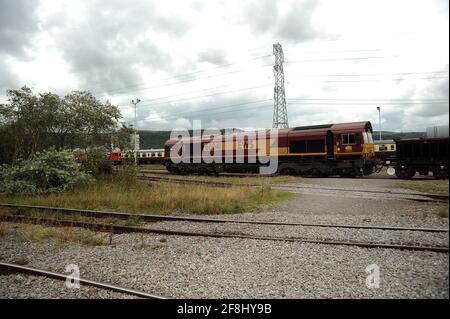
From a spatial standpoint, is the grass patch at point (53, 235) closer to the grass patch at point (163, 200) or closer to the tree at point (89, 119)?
the grass patch at point (163, 200)

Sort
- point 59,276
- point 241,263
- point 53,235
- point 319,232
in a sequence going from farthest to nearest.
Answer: point 53,235
point 319,232
point 241,263
point 59,276

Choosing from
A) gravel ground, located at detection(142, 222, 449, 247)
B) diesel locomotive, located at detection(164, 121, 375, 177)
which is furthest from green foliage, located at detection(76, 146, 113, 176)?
gravel ground, located at detection(142, 222, 449, 247)

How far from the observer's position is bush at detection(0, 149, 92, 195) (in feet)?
51.0

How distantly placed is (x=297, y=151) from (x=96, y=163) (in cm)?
1376

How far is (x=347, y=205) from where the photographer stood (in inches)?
426

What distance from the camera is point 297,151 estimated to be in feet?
75.6

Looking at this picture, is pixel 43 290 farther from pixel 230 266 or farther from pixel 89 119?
pixel 89 119

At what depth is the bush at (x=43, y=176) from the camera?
15.5 metres

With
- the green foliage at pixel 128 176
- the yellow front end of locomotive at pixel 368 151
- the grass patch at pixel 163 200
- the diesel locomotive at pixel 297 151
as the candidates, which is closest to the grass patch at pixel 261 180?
the diesel locomotive at pixel 297 151

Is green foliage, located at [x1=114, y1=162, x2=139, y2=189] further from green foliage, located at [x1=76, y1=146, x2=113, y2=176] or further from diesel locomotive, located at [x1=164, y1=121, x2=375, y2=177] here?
diesel locomotive, located at [x1=164, y1=121, x2=375, y2=177]

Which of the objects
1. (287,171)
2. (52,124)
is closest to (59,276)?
(52,124)

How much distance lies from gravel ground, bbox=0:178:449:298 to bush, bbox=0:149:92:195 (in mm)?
8467
